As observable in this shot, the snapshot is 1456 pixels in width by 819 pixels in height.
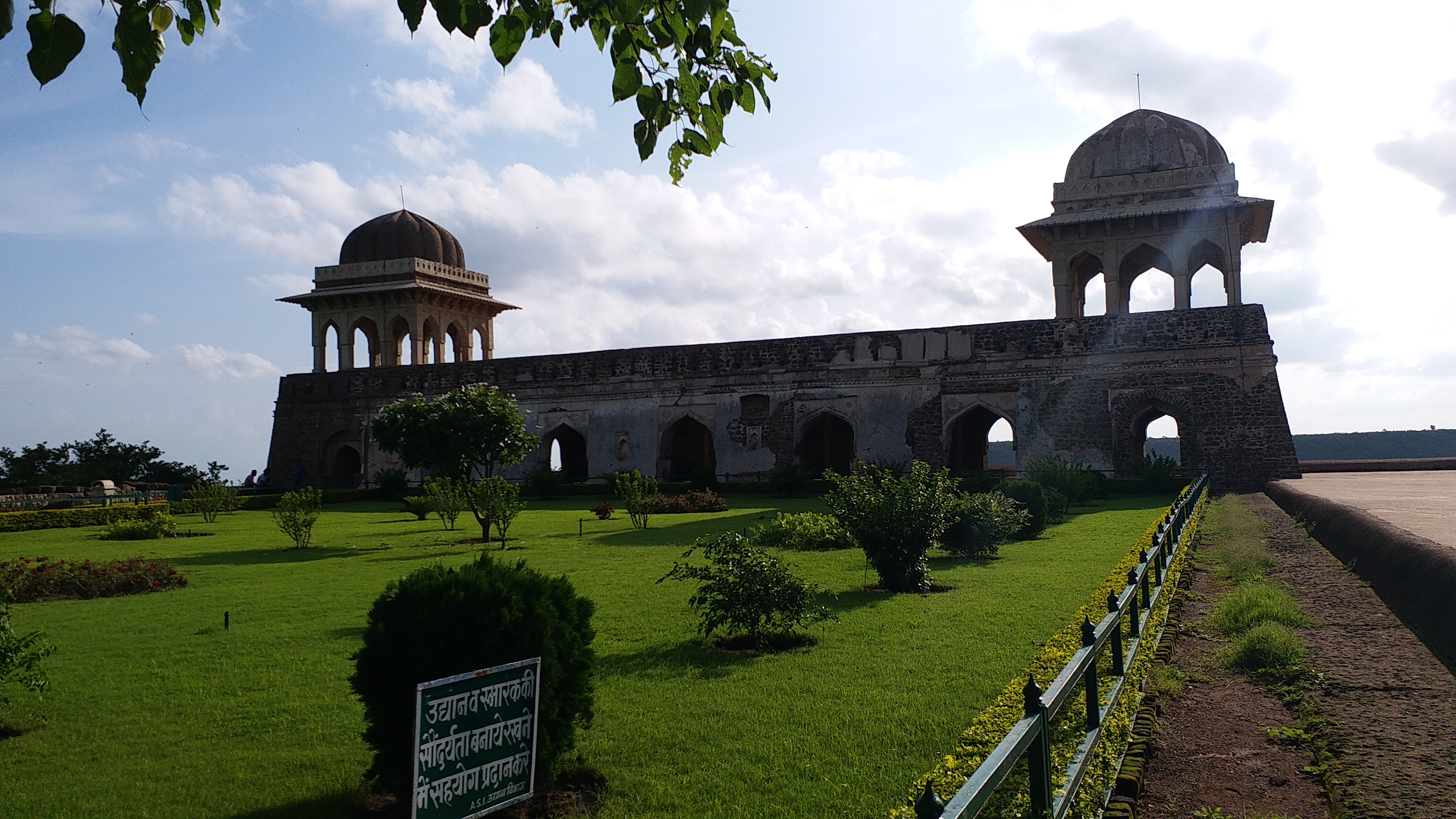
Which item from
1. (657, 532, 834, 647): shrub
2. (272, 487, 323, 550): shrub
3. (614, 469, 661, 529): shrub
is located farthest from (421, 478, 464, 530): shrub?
(657, 532, 834, 647): shrub

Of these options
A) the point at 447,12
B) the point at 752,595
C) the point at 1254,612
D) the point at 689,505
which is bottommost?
the point at 1254,612

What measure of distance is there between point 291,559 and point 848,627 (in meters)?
6.79

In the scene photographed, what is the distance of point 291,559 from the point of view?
398 inches

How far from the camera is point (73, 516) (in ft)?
52.7

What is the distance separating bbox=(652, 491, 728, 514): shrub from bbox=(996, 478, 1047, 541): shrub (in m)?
5.82

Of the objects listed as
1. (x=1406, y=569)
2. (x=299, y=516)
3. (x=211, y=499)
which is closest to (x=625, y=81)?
(x=1406, y=569)

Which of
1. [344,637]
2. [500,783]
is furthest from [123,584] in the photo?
[500,783]

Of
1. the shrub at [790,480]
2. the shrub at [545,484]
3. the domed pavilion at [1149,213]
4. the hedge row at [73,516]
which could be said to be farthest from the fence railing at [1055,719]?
the domed pavilion at [1149,213]

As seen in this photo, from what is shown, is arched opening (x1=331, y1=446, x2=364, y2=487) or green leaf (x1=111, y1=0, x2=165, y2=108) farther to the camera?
arched opening (x1=331, y1=446, x2=364, y2=487)

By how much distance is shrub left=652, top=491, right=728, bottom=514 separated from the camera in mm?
15812

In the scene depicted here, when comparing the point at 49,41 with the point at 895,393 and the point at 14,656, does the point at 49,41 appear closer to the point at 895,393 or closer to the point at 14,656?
the point at 14,656

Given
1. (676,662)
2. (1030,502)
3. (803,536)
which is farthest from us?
(1030,502)

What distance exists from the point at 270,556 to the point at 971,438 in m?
15.1

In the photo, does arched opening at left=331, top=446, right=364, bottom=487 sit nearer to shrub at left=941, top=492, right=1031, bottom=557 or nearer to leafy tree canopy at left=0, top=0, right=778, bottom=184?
shrub at left=941, top=492, right=1031, bottom=557
